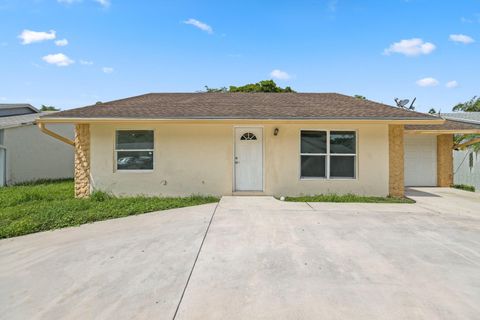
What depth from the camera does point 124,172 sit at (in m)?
8.40

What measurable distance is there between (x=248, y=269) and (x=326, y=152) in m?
6.05

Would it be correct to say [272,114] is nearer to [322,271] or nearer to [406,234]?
[406,234]

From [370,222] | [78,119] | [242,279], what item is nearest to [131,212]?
[78,119]

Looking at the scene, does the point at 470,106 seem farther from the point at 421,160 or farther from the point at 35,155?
the point at 35,155

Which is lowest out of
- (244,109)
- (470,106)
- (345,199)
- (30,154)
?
(345,199)

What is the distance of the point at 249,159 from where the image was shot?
28.1 feet

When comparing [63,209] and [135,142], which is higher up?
[135,142]

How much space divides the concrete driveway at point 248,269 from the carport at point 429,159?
613 cm

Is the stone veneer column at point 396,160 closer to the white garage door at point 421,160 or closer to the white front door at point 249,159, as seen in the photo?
the white garage door at point 421,160

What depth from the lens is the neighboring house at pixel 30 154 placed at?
11938mm

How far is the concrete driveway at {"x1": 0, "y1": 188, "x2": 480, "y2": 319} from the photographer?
2.55 metres

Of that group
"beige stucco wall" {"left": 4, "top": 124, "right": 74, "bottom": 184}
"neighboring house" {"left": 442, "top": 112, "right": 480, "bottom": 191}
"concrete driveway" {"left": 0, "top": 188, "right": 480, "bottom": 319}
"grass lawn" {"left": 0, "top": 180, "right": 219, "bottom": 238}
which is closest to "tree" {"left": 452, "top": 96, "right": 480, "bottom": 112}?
"neighboring house" {"left": 442, "top": 112, "right": 480, "bottom": 191}

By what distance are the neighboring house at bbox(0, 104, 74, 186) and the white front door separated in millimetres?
10761

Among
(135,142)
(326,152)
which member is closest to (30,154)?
(135,142)
